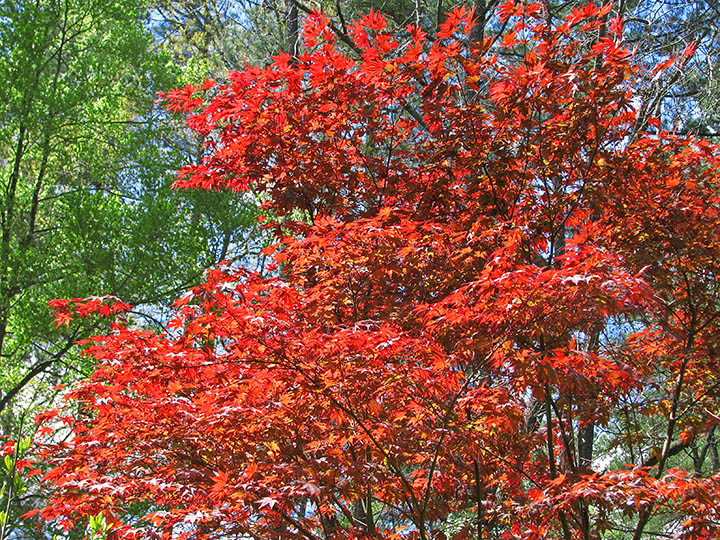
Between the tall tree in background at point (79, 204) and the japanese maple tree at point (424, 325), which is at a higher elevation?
the tall tree in background at point (79, 204)

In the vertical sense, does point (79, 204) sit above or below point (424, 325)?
above

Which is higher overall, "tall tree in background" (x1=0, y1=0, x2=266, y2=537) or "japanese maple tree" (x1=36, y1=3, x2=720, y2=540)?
"tall tree in background" (x1=0, y1=0, x2=266, y2=537)

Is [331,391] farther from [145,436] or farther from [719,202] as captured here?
[719,202]

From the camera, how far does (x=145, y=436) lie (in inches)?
150

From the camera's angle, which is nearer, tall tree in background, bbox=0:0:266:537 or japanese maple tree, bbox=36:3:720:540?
japanese maple tree, bbox=36:3:720:540

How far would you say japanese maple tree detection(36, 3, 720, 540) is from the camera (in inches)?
129

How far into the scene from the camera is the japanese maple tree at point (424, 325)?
3279mm

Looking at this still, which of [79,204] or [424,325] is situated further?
[79,204]

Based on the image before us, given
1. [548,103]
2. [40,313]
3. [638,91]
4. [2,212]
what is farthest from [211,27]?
[548,103]

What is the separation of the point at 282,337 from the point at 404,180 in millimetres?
2083

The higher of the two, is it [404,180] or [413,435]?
[404,180]

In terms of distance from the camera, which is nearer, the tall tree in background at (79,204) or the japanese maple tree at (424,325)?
the japanese maple tree at (424,325)

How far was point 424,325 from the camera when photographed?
3.76 m

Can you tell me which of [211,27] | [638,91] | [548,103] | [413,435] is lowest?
[413,435]
